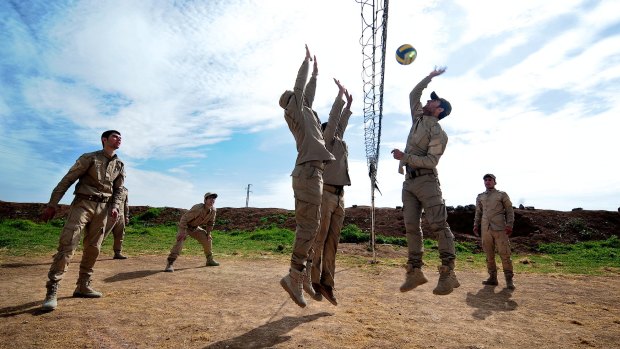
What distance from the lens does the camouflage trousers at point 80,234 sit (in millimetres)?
5430

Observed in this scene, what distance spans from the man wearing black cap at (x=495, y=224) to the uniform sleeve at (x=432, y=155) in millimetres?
4879

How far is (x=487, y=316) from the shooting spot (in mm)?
5637

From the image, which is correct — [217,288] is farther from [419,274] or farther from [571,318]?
[571,318]

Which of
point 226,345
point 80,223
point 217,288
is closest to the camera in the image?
point 226,345

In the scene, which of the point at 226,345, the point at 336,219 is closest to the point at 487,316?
the point at 336,219

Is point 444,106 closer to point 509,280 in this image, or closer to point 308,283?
point 308,283

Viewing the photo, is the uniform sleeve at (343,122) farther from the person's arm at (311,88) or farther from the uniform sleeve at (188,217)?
the uniform sleeve at (188,217)

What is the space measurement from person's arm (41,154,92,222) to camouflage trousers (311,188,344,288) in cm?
408

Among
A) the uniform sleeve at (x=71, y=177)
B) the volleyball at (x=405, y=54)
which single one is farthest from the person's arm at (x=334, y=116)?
the uniform sleeve at (x=71, y=177)

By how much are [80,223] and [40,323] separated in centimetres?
164

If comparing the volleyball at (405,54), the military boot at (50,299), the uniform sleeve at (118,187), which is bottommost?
the military boot at (50,299)

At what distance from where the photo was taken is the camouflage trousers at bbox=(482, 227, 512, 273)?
8.41 metres

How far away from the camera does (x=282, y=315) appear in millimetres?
5191

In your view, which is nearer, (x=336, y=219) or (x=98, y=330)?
(x=98, y=330)
